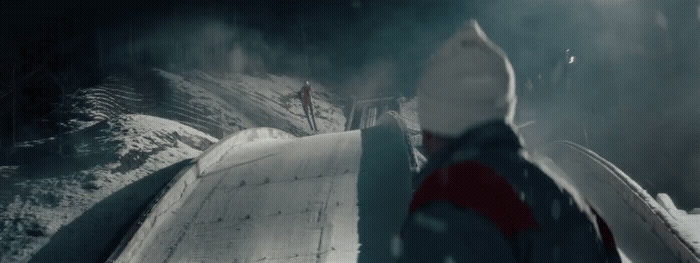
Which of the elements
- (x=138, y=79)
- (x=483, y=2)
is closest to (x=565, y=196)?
(x=138, y=79)

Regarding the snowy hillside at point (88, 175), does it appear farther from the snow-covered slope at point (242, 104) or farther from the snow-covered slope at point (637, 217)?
the snow-covered slope at point (637, 217)

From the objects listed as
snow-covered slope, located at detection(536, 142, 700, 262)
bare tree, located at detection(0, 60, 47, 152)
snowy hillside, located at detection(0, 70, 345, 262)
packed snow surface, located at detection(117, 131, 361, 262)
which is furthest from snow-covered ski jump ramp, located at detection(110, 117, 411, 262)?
bare tree, located at detection(0, 60, 47, 152)

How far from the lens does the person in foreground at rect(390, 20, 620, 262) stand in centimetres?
155

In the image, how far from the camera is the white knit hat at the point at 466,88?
5.61ft

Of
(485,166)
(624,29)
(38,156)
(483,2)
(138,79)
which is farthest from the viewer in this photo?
(483,2)

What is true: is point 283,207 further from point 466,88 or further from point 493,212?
point 493,212

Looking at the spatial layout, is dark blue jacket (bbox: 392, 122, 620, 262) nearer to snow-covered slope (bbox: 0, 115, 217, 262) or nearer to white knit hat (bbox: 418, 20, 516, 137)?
white knit hat (bbox: 418, 20, 516, 137)

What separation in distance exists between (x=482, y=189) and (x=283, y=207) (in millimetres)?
4213

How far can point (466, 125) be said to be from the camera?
5.64 feet

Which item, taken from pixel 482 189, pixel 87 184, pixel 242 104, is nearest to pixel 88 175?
pixel 87 184

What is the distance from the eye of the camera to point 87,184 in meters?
6.79

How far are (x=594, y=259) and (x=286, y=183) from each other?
4904 millimetres

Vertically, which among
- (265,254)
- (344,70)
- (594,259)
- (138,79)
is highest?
(344,70)

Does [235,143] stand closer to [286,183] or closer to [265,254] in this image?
[286,183]
